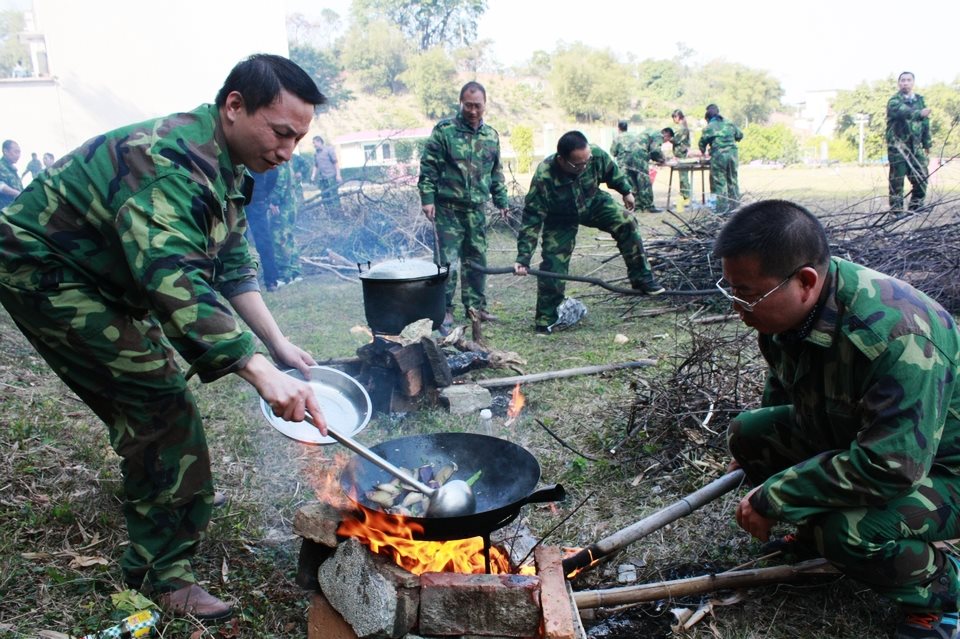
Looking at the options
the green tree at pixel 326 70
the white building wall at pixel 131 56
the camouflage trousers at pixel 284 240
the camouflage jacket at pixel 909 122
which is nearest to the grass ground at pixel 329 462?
the camouflage trousers at pixel 284 240

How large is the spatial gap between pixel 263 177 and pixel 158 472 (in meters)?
8.42

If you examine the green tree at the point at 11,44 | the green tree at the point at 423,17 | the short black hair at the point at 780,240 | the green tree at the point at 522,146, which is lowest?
the short black hair at the point at 780,240

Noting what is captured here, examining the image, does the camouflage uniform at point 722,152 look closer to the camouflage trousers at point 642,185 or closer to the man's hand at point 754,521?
the camouflage trousers at point 642,185

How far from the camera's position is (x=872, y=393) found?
88.2 inches

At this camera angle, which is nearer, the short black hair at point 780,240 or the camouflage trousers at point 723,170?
the short black hair at point 780,240

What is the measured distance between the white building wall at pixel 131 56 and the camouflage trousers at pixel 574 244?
1169 cm

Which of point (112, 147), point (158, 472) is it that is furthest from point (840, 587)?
point (112, 147)

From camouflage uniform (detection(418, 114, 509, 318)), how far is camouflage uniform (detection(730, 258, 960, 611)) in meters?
5.49

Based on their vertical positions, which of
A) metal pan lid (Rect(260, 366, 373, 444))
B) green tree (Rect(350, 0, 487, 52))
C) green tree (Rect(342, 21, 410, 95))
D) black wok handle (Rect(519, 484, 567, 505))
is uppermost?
green tree (Rect(350, 0, 487, 52))

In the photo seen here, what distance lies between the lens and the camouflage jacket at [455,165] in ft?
25.2

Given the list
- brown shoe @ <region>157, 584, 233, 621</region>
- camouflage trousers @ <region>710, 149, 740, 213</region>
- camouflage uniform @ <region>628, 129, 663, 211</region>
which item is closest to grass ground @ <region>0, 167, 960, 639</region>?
brown shoe @ <region>157, 584, 233, 621</region>

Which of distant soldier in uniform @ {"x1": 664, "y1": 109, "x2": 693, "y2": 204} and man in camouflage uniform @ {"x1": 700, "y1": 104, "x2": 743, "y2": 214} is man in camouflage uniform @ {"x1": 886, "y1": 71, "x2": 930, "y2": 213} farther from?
distant soldier in uniform @ {"x1": 664, "y1": 109, "x2": 693, "y2": 204}

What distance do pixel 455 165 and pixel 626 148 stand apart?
36.4 ft

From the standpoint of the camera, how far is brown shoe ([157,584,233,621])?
272cm
